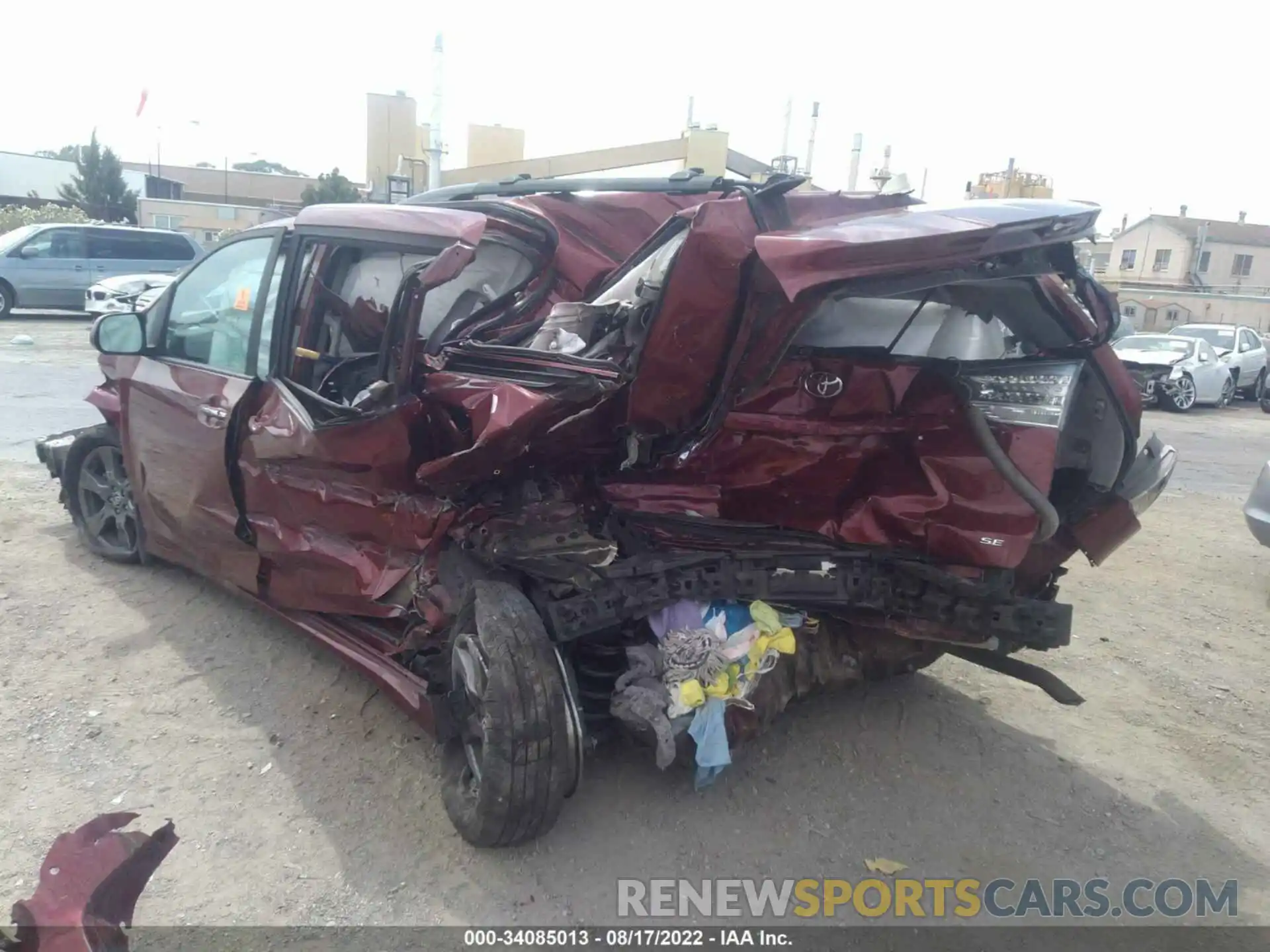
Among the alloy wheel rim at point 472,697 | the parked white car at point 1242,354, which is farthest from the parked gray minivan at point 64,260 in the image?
the parked white car at point 1242,354

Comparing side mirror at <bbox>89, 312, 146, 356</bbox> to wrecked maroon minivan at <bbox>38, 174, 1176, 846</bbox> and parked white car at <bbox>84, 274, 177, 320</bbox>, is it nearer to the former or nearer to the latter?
wrecked maroon minivan at <bbox>38, 174, 1176, 846</bbox>

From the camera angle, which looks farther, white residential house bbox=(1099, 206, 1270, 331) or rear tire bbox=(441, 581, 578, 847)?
white residential house bbox=(1099, 206, 1270, 331)

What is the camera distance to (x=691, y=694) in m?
2.97

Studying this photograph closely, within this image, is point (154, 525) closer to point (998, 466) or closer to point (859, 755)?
point (859, 755)

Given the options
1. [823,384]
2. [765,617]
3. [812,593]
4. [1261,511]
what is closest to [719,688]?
[765,617]

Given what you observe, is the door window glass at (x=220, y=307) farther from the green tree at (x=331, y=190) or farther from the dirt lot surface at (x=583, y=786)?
the green tree at (x=331, y=190)

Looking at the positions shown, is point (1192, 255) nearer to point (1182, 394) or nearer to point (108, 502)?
point (1182, 394)

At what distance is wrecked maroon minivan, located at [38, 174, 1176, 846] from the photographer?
2615 mm

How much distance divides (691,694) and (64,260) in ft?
60.4

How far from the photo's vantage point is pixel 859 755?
3543mm

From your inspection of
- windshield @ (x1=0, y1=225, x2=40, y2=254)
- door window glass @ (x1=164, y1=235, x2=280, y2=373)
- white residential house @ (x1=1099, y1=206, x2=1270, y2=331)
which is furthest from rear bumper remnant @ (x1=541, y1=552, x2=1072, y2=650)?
white residential house @ (x1=1099, y1=206, x2=1270, y2=331)

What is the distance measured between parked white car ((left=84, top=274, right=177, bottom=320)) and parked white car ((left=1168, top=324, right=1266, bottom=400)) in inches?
728

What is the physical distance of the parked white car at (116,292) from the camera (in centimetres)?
1523

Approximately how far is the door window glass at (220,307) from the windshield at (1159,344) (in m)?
15.3
